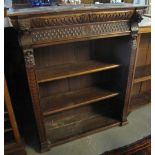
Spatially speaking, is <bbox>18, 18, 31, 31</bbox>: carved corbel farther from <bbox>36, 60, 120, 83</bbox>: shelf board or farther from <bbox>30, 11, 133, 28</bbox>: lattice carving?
<bbox>36, 60, 120, 83</bbox>: shelf board

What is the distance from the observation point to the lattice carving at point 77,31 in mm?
1113

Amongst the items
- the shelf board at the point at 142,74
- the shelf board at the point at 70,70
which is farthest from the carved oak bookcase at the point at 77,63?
the shelf board at the point at 142,74

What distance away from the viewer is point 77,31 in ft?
3.91

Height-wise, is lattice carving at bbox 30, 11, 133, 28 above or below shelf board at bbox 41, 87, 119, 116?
above

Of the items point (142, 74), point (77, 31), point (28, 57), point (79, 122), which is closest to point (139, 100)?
point (142, 74)

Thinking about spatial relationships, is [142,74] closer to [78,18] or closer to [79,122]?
[79,122]

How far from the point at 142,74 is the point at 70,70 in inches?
32.6

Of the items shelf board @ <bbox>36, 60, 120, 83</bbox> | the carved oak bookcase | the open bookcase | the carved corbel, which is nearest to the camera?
the carved corbel

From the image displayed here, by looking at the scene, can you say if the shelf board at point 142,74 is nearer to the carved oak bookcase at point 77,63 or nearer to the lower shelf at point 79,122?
the carved oak bookcase at point 77,63

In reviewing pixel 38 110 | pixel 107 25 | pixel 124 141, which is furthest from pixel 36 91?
pixel 124 141

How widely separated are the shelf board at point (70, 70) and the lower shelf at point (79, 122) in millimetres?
505

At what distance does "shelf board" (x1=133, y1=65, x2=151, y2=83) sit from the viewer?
180cm

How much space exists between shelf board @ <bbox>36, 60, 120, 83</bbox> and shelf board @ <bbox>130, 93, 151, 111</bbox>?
67 centimetres

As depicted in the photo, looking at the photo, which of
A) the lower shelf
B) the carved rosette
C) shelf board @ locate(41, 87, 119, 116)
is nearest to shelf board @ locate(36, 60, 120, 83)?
the carved rosette
